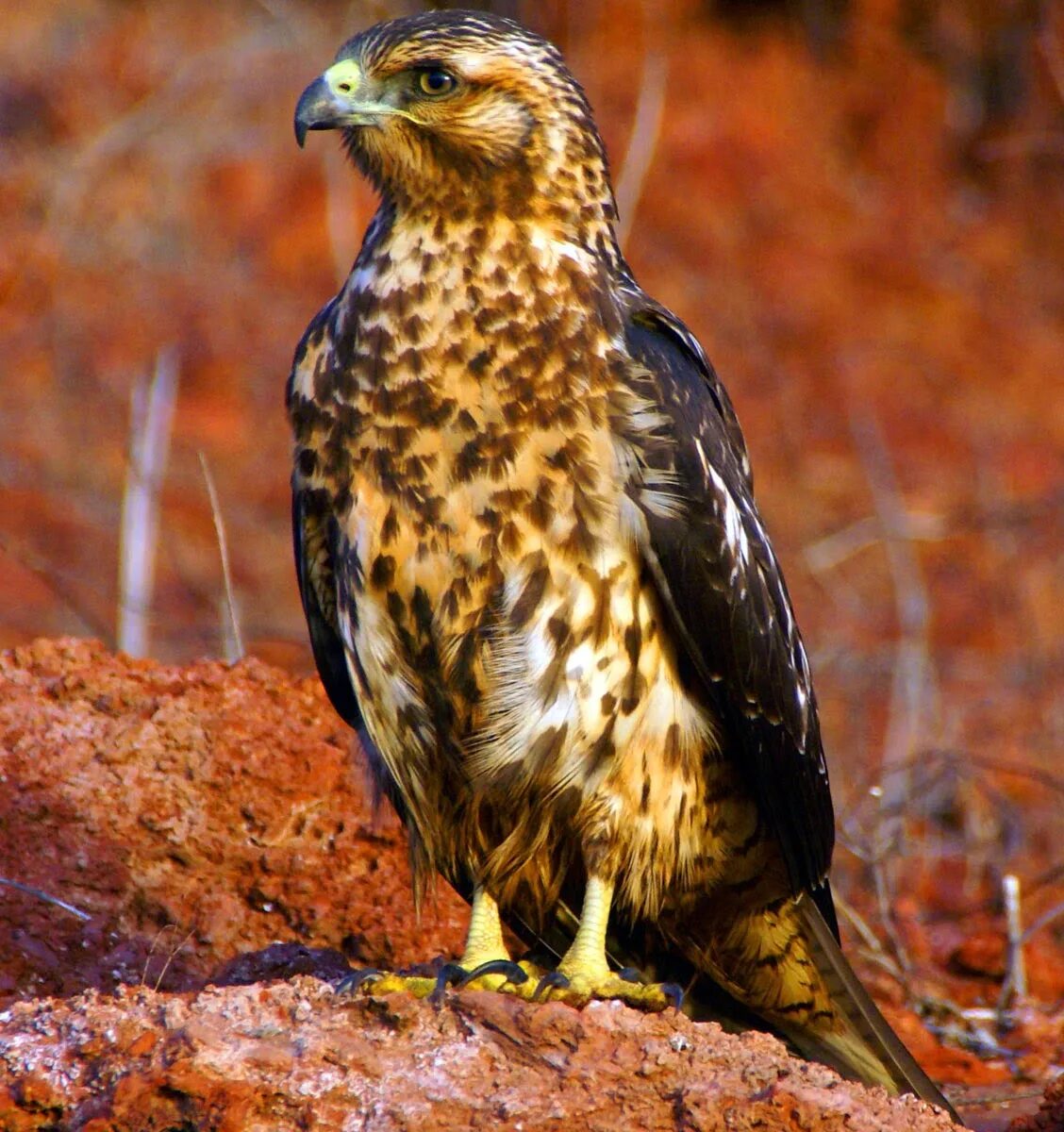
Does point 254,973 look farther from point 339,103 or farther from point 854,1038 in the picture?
point 339,103

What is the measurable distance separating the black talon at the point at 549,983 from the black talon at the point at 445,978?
0.45 feet

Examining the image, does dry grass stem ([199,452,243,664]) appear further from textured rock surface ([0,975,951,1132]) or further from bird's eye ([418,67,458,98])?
textured rock surface ([0,975,951,1132])

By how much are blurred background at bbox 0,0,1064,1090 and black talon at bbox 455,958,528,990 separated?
351 centimetres

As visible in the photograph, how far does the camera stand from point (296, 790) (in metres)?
4.39

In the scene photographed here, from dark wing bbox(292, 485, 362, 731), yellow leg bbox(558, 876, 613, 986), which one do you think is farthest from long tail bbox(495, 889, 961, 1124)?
dark wing bbox(292, 485, 362, 731)

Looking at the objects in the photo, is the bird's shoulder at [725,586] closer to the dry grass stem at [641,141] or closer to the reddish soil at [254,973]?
the dry grass stem at [641,141]

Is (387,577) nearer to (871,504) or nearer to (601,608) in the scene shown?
(601,608)

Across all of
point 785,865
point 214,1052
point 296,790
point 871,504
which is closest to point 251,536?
point 871,504

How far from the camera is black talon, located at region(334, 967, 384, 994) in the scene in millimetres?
3166

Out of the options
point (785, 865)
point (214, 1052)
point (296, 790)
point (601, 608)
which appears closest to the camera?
point (214, 1052)

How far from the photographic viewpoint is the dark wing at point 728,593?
3.70 metres

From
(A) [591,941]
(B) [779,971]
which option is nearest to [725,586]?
(A) [591,941]

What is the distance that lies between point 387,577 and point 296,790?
92cm

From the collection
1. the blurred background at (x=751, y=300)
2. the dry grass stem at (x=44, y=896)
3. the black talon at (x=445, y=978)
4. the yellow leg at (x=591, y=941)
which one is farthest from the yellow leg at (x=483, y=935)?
the blurred background at (x=751, y=300)
